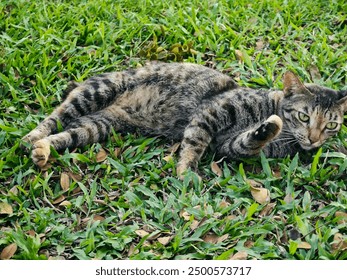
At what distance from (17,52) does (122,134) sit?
66.2 inches

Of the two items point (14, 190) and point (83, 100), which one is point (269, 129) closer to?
point (83, 100)

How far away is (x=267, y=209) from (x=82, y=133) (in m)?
1.78

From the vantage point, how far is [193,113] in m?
5.20

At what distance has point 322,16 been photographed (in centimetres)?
704

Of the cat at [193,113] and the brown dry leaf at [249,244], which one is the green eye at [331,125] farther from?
the brown dry leaf at [249,244]

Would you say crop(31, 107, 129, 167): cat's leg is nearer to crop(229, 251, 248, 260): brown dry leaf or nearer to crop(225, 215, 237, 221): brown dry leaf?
crop(225, 215, 237, 221): brown dry leaf

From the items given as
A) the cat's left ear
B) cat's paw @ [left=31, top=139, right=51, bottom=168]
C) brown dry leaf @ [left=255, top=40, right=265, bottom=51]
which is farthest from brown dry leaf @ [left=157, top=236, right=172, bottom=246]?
brown dry leaf @ [left=255, top=40, right=265, bottom=51]


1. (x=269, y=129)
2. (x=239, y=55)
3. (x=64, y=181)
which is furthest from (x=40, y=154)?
(x=239, y=55)

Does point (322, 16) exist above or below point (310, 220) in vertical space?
above

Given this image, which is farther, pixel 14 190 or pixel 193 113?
pixel 193 113

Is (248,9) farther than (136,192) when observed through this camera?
Yes
